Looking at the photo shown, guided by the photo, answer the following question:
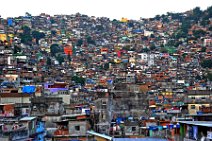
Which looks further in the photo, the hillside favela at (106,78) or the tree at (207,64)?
the tree at (207,64)

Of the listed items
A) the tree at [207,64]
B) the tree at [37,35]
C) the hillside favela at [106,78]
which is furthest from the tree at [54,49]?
the tree at [207,64]

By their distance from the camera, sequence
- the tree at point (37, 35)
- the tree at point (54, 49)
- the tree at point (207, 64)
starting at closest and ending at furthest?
the tree at point (207, 64)
the tree at point (54, 49)
the tree at point (37, 35)

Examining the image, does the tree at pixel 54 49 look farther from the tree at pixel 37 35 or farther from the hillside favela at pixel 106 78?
the tree at pixel 37 35

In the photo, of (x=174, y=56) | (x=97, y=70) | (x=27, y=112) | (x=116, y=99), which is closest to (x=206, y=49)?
(x=174, y=56)

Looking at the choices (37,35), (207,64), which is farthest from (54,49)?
(207,64)

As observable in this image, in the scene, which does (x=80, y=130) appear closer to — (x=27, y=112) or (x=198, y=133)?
(x=27, y=112)

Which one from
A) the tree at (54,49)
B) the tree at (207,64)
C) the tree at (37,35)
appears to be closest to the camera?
the tree at (207,64)

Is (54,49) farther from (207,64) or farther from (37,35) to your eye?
(207,64)

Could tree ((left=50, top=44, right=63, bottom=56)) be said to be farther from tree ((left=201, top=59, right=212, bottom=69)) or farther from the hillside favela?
tree ((left=201, top=59, right=212, bottom=69))
